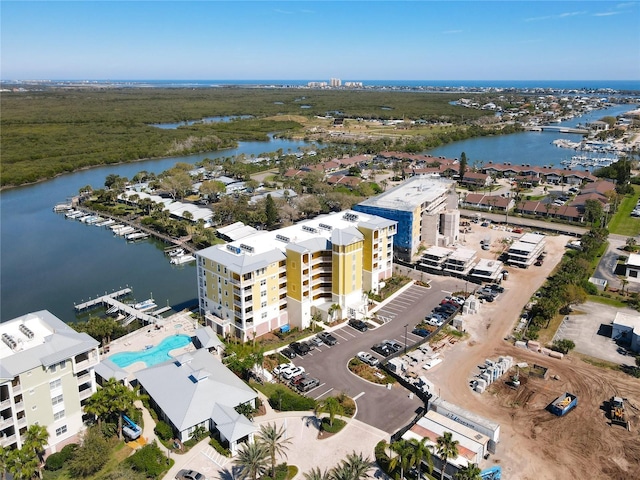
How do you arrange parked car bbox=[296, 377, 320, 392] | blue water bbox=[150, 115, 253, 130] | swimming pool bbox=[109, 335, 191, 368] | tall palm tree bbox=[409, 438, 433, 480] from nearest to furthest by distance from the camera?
tall palm tree bbox=[409, 438, 433, 480] < parked car bbox=[296, 377, 320, 392] < swimming pool bbox=[109, 335, 191, 368] < blue water bbox=[150, 115, 253, 130]

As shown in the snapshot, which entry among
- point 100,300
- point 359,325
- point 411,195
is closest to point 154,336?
point 100,300

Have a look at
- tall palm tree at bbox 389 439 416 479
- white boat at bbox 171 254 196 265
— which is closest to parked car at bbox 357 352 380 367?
tall palm tree at bbox 389 439 416 479

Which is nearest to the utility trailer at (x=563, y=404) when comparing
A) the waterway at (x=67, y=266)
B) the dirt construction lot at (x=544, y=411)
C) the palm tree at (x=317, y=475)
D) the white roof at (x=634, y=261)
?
the dirt construction lot at (x=544, y=411)

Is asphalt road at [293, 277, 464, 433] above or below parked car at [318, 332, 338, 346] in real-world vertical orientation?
below

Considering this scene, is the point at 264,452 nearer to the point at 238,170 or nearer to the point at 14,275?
the point at 14,275

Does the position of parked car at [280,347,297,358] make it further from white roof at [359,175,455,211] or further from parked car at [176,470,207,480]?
white roof at [359,175,455,211]

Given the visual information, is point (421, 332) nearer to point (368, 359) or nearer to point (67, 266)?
point (368, 359)

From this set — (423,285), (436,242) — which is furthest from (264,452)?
(436,242)
